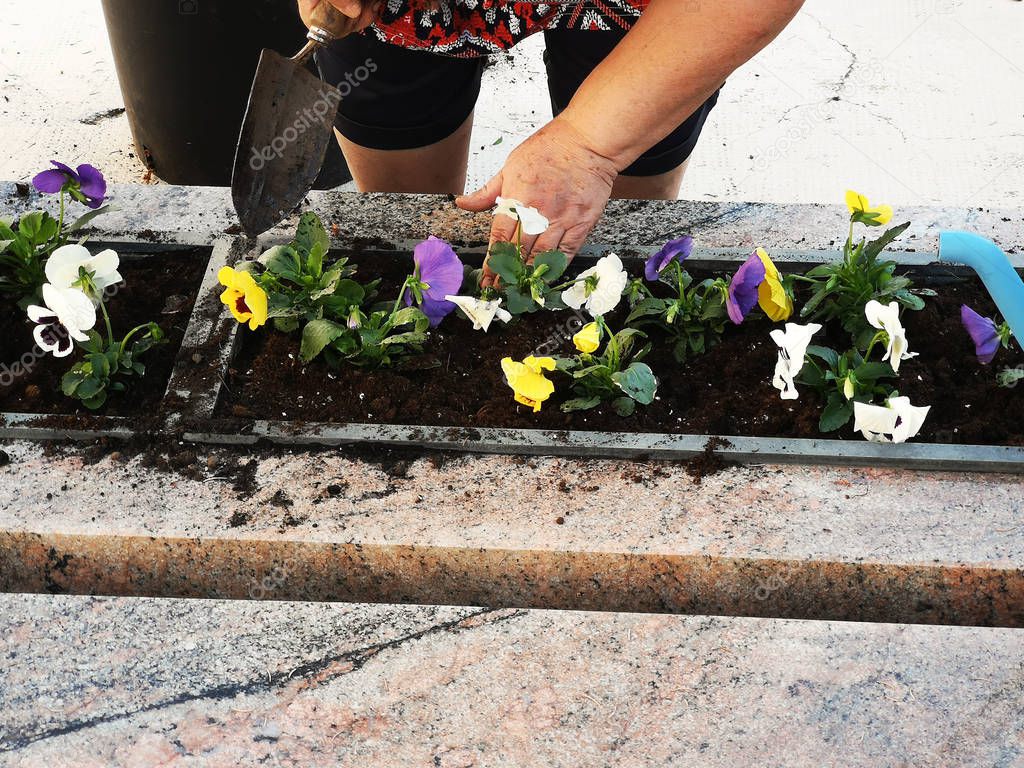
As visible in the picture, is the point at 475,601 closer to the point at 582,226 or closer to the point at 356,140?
the point at 582,226

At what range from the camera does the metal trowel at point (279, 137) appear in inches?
57.1

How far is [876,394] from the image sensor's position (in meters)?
1.36

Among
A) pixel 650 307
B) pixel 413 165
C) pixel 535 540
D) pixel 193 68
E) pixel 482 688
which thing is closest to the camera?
pixel 482 688

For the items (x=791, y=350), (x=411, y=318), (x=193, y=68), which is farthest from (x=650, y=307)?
(x=193, y=68)

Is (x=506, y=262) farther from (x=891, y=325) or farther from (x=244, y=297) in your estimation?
(x=891, y=325)

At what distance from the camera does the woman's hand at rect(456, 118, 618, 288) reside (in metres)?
1.40

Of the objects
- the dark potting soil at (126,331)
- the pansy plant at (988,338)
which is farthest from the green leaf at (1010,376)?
the dark potting soil at (126,331)

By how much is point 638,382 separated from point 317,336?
451 millimetres

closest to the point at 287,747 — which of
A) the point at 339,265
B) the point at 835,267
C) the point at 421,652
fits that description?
the point at 421,652

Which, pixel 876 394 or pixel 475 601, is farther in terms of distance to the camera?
pixel 876 394

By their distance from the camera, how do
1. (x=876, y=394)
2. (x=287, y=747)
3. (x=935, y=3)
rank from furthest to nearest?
(x=935, y=3), (x=876, y=394), (x=287, y=747)

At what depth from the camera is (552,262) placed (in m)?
1.43

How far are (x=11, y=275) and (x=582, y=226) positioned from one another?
2.90 ft

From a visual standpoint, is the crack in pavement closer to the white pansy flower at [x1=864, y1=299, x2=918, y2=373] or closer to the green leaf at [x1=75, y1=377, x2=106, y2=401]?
the green leaf at [x1=75, y1=377, x2=106, y2=401]
